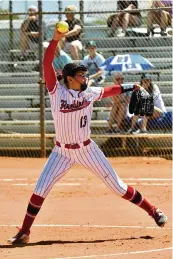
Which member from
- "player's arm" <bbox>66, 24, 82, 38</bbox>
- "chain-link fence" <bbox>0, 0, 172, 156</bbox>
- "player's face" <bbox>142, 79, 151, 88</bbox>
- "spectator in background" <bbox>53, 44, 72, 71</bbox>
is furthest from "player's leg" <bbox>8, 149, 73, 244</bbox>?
"player's arm" <bbox>66, 24, 82, 38</bbox>

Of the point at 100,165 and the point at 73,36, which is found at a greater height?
the point at 100,165

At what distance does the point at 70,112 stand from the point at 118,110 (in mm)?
6547

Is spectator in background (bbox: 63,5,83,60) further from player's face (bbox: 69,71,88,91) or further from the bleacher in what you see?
player's face (bbox: 69,71,88,91)

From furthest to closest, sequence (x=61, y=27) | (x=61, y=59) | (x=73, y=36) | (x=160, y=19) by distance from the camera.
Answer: (x=160, y=19), (x=73, y=36), (x=61, y=59), (x=61, y=27)

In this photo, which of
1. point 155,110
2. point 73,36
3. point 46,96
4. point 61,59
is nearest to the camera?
point 155,110

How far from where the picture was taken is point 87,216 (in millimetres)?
9125

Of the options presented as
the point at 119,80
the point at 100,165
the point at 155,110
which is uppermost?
the point at 100,165

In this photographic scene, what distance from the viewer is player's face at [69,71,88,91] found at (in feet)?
24.8

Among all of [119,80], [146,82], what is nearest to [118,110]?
[119,80]

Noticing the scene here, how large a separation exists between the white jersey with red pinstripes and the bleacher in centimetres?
642

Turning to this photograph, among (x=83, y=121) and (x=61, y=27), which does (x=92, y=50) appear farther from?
(x=61, y=27)

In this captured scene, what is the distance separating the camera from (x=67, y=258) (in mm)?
6648

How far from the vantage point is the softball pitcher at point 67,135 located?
7.56 m

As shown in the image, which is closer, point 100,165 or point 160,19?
point 100,165
